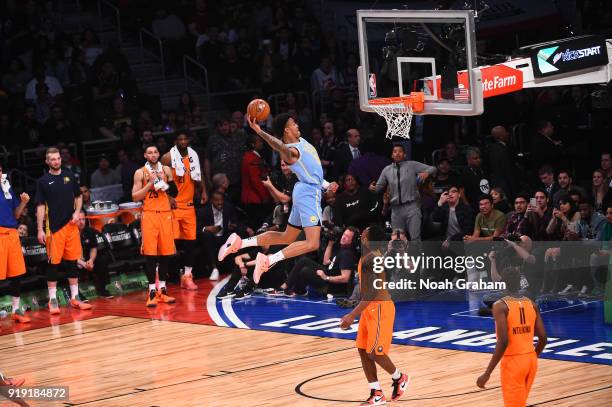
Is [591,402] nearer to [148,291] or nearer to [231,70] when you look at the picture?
[148,291]

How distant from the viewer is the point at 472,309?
607 inches

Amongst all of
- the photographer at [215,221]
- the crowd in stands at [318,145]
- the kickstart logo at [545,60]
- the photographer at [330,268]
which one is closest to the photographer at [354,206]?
the crowd in stands at [318,145]

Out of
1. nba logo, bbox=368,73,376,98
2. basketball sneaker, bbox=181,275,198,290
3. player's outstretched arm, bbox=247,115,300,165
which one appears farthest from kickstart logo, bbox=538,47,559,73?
basketball sneaker, bbox=181,275,198,290

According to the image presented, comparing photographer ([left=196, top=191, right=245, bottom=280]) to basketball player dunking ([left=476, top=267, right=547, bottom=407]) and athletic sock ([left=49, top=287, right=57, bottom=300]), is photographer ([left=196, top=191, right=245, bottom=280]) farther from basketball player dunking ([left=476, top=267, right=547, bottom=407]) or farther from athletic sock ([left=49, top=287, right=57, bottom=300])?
basketball player dunking ([left=476, top=267, right=547, bottom=407])

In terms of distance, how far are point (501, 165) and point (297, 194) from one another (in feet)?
20.0

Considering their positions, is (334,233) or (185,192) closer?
(334,233)

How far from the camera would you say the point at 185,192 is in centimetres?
1775

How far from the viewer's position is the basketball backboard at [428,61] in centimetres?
1170

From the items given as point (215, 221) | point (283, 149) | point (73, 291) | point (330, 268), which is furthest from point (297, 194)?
point (215, 221)

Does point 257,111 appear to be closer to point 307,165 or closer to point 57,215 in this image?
point 307,165

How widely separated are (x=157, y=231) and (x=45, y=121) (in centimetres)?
429

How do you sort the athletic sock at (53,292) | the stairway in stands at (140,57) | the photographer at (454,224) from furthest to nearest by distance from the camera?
the stairway in stands at (140,57), the athletic sock at (53,292), the photographer at (454,224)

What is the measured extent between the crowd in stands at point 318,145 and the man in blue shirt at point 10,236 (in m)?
1.54

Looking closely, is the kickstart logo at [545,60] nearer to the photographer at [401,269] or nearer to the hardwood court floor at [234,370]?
the hardwood court floor at [234,370]
